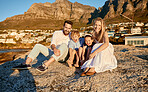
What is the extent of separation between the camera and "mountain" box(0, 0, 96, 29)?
281ft

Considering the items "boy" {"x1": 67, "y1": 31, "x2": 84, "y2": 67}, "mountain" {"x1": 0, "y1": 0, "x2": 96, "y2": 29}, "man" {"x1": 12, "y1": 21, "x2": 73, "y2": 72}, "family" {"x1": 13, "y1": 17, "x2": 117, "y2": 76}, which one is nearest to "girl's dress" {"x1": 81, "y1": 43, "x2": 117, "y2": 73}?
"family" {"x1": 13, "y1": 17, "x2": 117, "y2": 76}

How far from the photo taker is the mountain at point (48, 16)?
85625 millimetres

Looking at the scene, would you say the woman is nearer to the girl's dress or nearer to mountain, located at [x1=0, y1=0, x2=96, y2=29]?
the girl's dress

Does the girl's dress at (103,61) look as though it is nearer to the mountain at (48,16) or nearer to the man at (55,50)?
the man at (55,50)

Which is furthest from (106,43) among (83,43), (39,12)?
(39,12)

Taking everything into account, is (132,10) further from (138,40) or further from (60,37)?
(60,37)

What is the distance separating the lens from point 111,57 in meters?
3.10

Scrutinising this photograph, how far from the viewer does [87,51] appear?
11.4 feet

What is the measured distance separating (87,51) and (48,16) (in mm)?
121042

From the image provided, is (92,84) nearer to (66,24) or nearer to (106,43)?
(106,43)

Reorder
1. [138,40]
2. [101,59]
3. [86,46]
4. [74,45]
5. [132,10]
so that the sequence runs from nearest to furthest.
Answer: [101,59]
[86,46]
[74,45]
[138,40]
[132,10]

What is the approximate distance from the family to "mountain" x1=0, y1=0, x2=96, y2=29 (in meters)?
80.1

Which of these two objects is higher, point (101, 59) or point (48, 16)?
point (48, 16)

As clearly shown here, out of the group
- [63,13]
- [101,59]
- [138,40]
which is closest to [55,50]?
[101,59]
